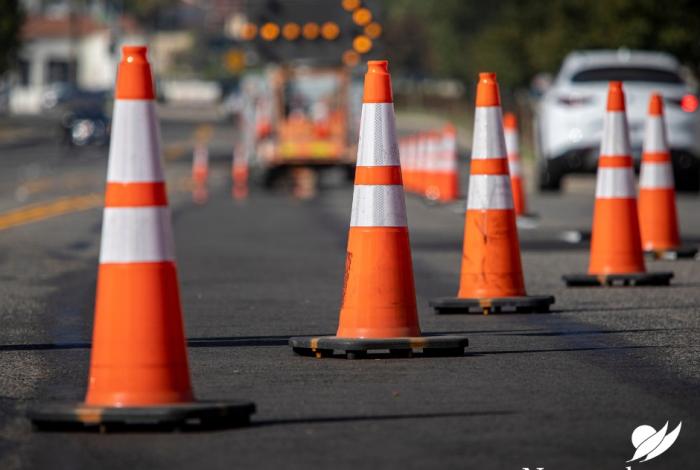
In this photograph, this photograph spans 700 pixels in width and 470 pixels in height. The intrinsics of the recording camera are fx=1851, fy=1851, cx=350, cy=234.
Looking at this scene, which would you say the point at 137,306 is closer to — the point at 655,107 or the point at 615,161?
the point at 615,161

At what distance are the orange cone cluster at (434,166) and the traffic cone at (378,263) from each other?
51.7 feet

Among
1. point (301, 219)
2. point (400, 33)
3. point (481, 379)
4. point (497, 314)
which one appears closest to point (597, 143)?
point (301, 219)

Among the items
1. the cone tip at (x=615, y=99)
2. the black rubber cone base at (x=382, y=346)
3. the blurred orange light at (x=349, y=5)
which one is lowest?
the black rubber cone base at (x=382, y=346)

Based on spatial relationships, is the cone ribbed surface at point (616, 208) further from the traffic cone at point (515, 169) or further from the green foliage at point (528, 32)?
the green foliage at point (528, 32)

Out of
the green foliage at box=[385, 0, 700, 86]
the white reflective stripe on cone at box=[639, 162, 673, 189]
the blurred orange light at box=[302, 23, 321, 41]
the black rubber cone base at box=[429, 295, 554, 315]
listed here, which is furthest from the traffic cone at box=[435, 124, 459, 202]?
the black rubber cone base at box=[429, 295, 554, 315]

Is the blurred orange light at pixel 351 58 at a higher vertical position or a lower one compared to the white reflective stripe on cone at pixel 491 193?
higher

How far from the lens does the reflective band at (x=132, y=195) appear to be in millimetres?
6184

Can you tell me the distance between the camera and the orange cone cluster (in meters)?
24.8

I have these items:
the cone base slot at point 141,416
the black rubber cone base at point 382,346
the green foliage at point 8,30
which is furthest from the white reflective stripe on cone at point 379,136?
the green foliage at point 8,30

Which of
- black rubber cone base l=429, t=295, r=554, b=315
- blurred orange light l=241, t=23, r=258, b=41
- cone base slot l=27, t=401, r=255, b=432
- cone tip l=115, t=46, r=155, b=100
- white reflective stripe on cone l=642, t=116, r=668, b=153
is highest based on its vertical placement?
blurred orange light l=241, t=23, r=258, b=41

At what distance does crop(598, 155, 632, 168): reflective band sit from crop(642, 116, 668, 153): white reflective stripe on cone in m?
1.69

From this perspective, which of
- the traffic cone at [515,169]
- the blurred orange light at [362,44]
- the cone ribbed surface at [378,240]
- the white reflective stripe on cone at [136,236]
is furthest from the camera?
the blurred orange light at [362,44]

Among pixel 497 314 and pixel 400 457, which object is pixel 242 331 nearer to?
pixel 497 314

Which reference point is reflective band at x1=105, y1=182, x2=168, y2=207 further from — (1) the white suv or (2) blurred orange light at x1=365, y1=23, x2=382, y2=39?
(2) blurred orange light at x1=365, y1=23, x2=382, y2=39
